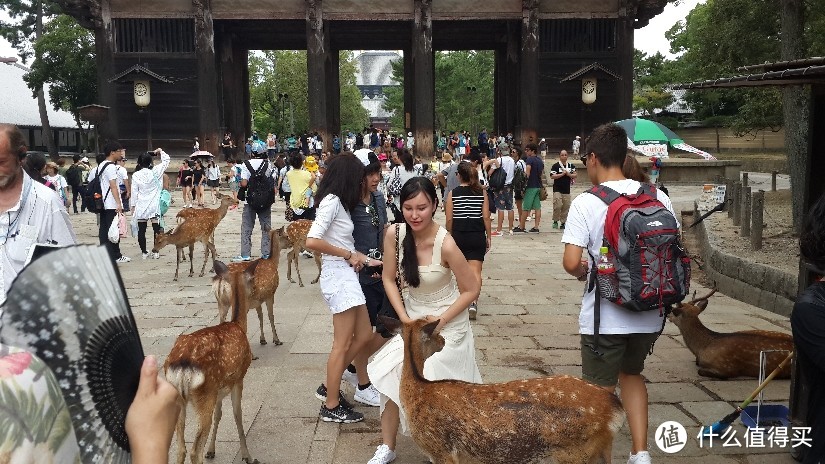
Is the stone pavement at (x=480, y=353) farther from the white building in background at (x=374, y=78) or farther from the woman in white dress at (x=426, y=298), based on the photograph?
the white building in background at (x=374, y=78)

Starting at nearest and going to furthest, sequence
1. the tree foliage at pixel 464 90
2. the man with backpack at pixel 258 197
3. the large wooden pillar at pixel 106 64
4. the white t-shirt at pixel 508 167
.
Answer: the man with backpack at pixel 258 197 → the white t-shirt at pixel 508 167 → the large wooden pillar at pixel 106 64 → the tree foliage at pixel 464 90

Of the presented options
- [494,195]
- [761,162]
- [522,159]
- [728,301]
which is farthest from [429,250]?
[761,162]

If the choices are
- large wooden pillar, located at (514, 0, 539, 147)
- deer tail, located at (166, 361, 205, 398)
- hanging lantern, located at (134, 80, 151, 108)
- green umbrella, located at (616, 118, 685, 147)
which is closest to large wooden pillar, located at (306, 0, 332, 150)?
hanging lantern, located at (134, 80, 151, 108)

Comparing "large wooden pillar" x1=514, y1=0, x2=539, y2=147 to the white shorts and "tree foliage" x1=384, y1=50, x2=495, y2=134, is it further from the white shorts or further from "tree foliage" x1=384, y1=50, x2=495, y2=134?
"tree foliage" x1=384, y1=50, x2=495, y2=134

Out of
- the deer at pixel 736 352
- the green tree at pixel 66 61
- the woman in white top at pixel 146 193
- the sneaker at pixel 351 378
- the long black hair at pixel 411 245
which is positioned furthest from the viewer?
the green tree at pixel 66 61

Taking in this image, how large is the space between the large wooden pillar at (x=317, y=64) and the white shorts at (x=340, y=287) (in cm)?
2209

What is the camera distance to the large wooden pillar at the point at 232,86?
28547mm

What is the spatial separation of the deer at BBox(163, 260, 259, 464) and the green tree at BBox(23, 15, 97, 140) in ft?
122

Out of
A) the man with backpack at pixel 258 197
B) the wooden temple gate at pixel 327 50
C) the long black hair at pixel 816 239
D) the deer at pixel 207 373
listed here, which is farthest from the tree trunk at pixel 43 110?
the long black hair at pixel 816 239

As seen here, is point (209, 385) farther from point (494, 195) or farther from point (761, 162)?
point (761, 162)

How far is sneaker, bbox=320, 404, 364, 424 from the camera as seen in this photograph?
14.3 ft

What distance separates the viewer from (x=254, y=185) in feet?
32.4

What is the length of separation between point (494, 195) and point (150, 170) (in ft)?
19.6

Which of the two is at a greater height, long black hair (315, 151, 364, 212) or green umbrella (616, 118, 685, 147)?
green umbrella (616, 118, 685, 147)
